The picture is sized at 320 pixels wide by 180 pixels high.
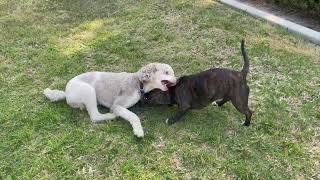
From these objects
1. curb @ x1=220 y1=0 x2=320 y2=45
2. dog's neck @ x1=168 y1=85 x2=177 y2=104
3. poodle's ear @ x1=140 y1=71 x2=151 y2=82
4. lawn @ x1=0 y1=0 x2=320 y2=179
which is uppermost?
poodle's ear @ x1=140 y1=71 x2=151 y2=82

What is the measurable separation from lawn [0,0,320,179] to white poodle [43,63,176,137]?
0.42ft

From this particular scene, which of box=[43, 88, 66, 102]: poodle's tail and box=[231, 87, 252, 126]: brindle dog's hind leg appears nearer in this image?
box=[231, 87, 252, 126]: brindle dog's hind leg

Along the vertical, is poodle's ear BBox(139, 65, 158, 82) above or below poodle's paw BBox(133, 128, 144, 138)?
above

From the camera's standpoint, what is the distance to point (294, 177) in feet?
11.8

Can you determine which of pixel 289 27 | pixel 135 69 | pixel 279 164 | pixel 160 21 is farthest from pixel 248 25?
pixel 279 164

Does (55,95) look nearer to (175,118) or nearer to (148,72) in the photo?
(148,72)

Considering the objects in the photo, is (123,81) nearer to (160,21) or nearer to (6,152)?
(6,152)

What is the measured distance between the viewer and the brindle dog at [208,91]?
12.6 feet

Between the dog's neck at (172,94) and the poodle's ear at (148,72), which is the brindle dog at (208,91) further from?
the poodle's ear at (148,72)

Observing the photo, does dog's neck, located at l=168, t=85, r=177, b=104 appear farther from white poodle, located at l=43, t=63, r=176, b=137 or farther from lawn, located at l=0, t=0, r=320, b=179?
lawn, located at l=0, t=0, r=320, b=179

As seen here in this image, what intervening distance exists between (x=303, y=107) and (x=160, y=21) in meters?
2.65

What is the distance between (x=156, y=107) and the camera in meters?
4.40

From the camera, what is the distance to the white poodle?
401 cm

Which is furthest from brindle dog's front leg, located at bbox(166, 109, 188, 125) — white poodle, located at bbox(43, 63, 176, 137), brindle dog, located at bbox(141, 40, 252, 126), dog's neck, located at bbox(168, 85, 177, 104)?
white poodle, located at bbox(43, 63, 176, 137)
